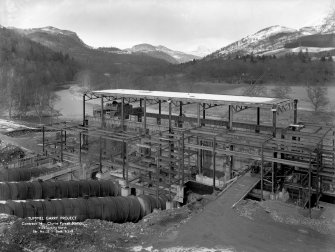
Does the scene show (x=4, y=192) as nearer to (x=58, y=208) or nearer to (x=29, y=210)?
(x=29, y=210)

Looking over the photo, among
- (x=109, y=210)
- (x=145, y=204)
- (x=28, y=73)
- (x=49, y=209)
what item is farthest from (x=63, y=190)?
(x=28, y=73)

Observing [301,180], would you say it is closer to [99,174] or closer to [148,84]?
[99,174]

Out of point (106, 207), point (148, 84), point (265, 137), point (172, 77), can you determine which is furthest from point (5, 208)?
point (172, 77)

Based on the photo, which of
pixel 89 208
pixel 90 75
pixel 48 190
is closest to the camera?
pixel 89 208

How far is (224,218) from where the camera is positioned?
1738 centimetres

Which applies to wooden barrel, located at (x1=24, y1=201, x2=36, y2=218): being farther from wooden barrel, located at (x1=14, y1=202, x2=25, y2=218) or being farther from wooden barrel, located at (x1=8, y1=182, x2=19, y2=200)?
wooden barrel, located at (x1=8, y1=182, x2=19, y2=200)

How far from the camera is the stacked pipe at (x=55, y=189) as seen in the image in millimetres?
24859

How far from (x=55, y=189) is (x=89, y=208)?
561cm

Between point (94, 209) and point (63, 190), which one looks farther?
point (63, 190)

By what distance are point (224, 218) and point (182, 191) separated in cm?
892

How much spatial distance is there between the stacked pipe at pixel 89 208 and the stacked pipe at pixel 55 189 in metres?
4.45

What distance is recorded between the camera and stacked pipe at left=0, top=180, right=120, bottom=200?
81.6ft

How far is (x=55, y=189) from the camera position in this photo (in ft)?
85.0

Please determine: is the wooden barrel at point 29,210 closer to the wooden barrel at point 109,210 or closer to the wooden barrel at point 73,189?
the wooden barrel at point 109,210
